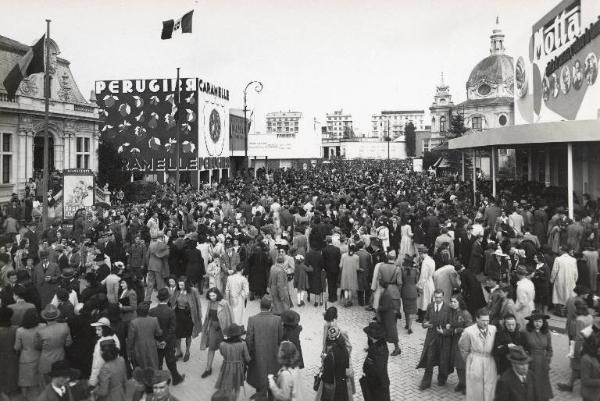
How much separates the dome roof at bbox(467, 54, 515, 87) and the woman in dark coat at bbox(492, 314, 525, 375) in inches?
3393

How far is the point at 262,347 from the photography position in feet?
23.4

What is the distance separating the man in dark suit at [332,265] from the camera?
40.3 feet

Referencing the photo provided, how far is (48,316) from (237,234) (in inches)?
Result: 288

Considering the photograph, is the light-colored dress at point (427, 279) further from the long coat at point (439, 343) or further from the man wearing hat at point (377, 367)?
the man wearing hat at point (377, 367)

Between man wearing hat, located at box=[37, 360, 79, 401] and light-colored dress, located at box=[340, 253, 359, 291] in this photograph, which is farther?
light-colored dress, located at box=[340, 253, 359, 291]

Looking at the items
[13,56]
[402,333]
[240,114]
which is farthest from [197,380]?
[240,114]

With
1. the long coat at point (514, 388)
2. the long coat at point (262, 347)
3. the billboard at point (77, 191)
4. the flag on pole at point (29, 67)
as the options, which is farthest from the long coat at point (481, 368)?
the billboard at point (77, 191)

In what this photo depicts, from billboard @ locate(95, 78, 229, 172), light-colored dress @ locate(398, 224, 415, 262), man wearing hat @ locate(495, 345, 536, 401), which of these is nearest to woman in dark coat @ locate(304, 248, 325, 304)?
light-colored dress @ locate(398, 224, 415, 262)

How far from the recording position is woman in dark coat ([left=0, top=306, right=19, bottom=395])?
6902 mm

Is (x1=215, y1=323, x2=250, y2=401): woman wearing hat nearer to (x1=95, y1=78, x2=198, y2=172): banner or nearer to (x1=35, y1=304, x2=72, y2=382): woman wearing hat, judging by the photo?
(x1=35, y1=304, x2=72, y2=382): woman wearing hat

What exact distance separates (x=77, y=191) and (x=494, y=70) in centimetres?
7934

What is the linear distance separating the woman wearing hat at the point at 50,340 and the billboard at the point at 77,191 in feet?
46.8

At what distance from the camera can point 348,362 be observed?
6.20m

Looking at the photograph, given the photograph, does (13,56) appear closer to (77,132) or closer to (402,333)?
(77,132)
